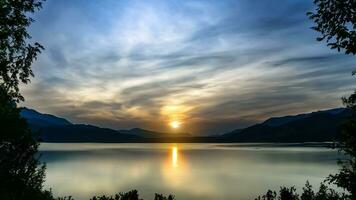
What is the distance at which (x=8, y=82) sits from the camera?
65.6 ft

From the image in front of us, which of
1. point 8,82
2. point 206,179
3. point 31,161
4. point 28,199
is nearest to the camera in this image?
point 8,82

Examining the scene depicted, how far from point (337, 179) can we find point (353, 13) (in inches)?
369

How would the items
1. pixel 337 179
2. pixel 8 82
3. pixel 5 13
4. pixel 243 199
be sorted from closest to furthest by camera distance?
pixel 5 13 < pixel 8 82 < pixel 337 179 < pixel 243 199

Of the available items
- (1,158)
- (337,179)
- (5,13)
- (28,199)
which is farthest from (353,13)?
(1,158)

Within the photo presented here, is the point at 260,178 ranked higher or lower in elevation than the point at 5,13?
lower

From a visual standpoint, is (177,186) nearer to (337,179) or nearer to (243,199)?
(243,199)

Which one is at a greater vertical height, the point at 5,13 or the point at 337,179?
the point at 5,13

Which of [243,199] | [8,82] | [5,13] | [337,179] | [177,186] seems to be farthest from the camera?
[177,186]

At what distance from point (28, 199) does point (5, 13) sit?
18102 millimetres

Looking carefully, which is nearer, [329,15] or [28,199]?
[329,15]

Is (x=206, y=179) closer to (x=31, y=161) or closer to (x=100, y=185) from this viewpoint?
(x=100, y=185)

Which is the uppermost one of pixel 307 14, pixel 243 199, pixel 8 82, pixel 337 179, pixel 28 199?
pixel 307 14

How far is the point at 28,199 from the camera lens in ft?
103

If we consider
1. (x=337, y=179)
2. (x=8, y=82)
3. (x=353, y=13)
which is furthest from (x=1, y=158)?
(x=353, y=13)
